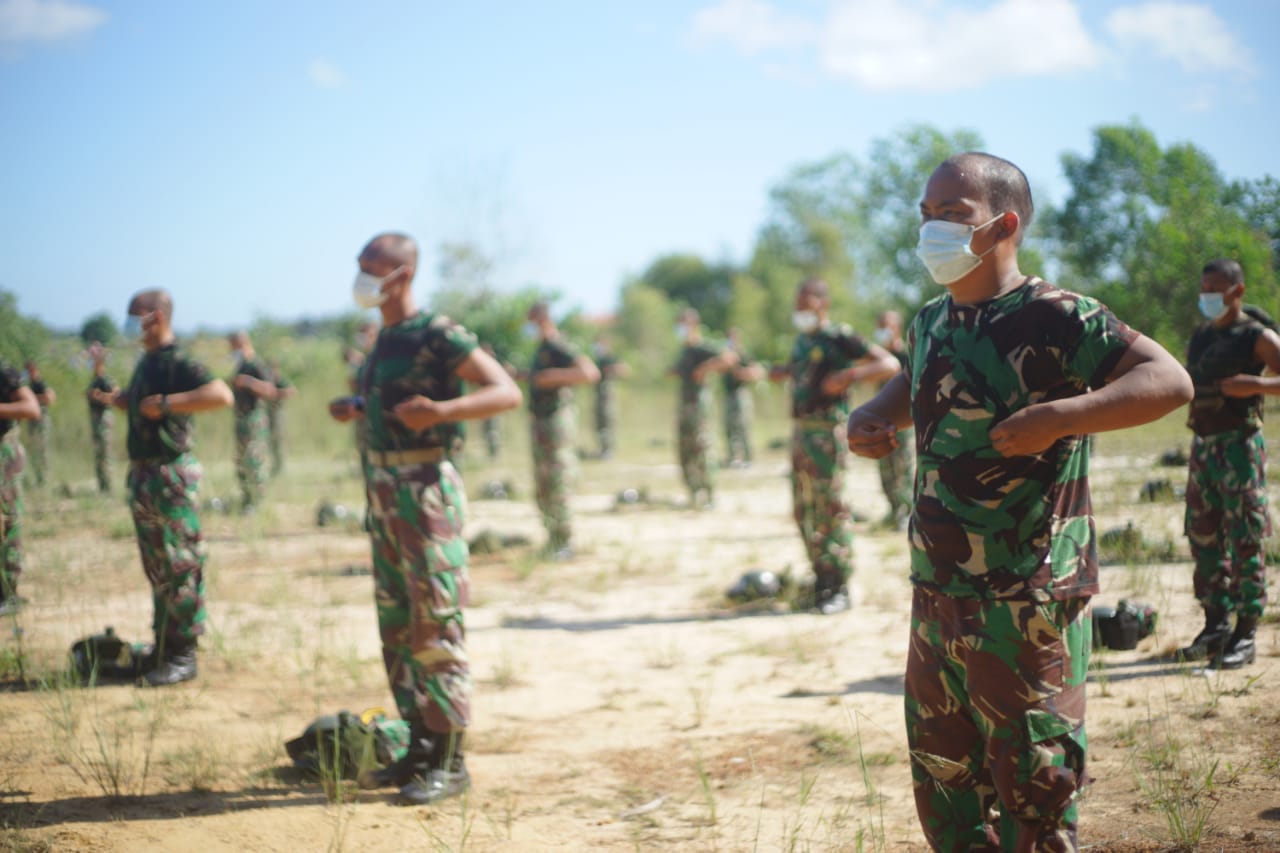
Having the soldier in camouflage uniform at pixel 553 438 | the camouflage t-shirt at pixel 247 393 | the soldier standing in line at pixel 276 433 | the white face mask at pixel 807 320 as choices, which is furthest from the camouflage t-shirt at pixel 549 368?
the soldier standing in line at pixel 276 433

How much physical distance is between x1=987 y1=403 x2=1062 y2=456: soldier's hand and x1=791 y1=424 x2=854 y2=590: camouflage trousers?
5.07 meters

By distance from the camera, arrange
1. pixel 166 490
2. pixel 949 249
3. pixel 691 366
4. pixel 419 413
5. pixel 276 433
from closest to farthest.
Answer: pixel 949 249
pixel 419 413
pixel 166 490
pixel 691 366
pixel 276 433

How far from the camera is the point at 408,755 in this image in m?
4.44

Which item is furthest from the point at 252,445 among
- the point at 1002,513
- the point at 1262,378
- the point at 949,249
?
the point at 1002,513

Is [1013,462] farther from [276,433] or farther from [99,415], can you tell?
[276,433]

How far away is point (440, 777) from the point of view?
4316 mm

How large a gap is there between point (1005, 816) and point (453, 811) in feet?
7.95

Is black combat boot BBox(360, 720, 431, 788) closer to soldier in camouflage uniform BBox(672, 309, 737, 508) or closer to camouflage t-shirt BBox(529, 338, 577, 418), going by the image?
camouflage t-shirt BBox(529, 338, 577, 418)

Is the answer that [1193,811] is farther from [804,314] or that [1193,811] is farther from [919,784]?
[804,314]

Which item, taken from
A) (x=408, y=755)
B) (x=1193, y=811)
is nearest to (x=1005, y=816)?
(x=1193, y=811)

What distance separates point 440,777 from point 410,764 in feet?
0.63

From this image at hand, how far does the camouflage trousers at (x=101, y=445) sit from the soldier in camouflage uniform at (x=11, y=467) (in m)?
2.87

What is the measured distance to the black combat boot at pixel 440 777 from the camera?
4.28 meters

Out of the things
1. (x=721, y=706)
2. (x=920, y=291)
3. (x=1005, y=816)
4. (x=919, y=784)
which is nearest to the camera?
(x=1005, y=816)
